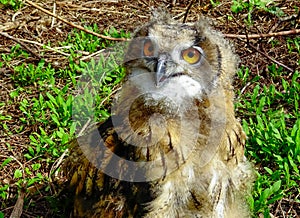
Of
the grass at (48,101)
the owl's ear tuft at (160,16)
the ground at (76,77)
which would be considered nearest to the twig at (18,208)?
the ground at (76,77)

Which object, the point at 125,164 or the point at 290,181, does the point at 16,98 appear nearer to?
the point at 125,164

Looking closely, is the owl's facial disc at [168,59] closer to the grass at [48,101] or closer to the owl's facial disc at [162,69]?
the owl's facial disc at [162,69]

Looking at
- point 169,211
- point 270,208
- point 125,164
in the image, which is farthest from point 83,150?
point 270,208

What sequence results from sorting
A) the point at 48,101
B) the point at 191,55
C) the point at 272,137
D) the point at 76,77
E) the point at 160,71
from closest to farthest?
1. the point at 160,71
2. the point at 191,55
3. the point at 272,137
4. the point at 48,101
5. the point at 76,77

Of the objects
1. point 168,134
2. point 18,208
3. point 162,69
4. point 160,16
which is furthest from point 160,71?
point 18,208

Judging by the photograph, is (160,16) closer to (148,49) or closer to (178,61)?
(148,49)

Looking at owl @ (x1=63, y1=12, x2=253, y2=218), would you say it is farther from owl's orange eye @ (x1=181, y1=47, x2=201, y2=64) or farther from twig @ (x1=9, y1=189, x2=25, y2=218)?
twig @ (x1=9, y1=189, x2=25, y2=218)

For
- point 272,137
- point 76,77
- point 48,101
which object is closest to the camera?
point 272,137
